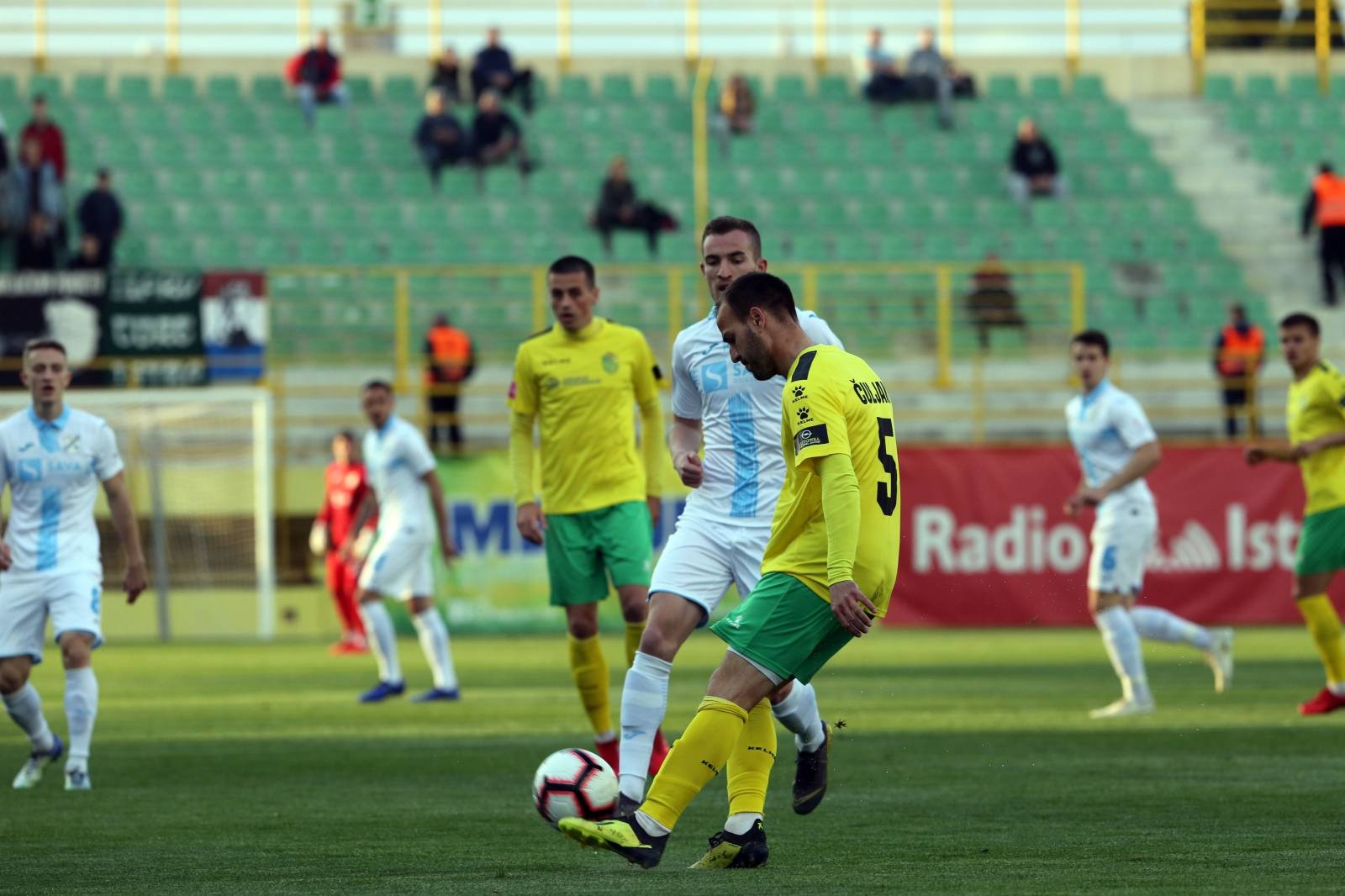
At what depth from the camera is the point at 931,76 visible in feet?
104

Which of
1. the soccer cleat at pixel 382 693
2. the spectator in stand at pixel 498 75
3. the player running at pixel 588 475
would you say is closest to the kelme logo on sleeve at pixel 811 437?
the player running at pixel 588 475

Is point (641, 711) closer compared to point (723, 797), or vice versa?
point (641, 711)

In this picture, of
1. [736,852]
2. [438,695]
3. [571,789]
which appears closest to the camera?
[736,852]

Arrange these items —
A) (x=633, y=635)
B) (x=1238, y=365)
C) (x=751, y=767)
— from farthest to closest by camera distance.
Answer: (x=1238, y=365) → (x=633, y=635) → (x=751, y=767)

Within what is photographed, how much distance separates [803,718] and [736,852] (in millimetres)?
1257

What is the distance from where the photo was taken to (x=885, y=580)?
6738 millimetres

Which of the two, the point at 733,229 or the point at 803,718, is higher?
the point at 733,229

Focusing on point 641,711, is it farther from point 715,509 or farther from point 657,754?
point 657,754

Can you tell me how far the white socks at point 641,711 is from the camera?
25.6ft

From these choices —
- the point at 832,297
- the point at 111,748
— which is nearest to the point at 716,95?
the point at 832,297

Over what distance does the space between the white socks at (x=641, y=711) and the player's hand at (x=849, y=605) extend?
149cm

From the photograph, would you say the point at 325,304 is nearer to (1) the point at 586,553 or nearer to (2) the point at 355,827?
(1) the point at 586,553

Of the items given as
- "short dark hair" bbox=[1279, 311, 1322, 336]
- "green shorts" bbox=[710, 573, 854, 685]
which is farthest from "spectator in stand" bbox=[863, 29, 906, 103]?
"green shorts" bbox=[710, 573, 854, 685]

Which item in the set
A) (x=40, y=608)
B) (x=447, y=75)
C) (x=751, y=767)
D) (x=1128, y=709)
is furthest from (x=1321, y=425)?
(x=447, y=75)
